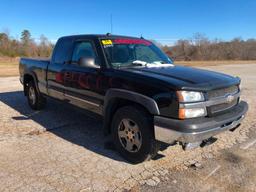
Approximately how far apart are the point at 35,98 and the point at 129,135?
384 centimetres

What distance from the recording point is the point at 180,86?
132 inches

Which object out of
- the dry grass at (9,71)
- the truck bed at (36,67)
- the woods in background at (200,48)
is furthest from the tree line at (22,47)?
the truck bed at (36,67)

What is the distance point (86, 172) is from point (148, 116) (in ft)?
3.70

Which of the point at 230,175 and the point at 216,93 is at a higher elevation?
the point at 216,93

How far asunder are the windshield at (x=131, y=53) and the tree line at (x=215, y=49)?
59115mm

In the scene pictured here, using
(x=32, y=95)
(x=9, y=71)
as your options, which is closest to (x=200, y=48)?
(x=9, y=71)

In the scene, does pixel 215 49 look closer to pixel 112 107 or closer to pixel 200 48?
pixel 200 48

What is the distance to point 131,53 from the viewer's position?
15.8 feet

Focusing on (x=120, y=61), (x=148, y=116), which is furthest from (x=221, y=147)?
(x=120, y=61)

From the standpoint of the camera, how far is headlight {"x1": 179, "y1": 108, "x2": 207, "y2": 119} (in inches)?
132

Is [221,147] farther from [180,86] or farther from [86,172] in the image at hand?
[86,172]

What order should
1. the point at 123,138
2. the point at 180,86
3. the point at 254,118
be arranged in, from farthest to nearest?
1. the point at 254,118
2. the point at 123,138
3. the point at 180,86

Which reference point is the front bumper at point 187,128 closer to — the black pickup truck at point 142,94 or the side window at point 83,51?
the black pickup truck at point 142,94

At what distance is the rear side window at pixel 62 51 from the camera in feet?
17.9
